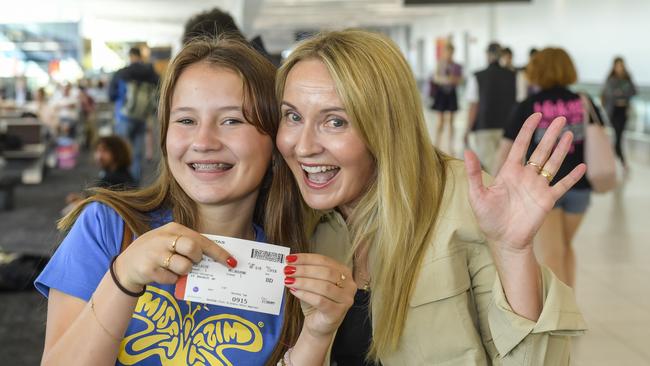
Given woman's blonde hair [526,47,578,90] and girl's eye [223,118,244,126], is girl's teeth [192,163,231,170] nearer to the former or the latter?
girl's eye [223,118,244,126]

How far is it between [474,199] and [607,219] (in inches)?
300

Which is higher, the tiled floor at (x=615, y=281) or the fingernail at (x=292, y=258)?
the fingernail at (x=292, y=258)

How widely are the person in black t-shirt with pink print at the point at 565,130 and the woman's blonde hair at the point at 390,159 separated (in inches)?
121

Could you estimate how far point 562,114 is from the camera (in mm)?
4824

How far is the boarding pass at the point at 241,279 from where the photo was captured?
1597 mm

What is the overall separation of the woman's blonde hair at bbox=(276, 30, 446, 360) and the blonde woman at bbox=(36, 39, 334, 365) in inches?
7.9

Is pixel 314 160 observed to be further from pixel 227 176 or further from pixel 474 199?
pixel 474 199

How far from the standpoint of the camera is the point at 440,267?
1.86 m

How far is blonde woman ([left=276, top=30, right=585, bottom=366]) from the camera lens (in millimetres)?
1767

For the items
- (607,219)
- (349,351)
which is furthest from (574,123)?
(607,219)

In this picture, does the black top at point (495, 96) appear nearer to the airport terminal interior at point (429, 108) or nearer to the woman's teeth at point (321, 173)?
the airport terminal interior at point (429, 108)

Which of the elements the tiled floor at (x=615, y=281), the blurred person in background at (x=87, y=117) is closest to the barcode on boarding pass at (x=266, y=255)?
the tiled floor at (x=615, y=281)

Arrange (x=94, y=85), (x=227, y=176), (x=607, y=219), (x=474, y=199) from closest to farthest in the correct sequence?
(x=474, y=199) → (x=227, y=176) → (x=607, y=219) → (x=94, y=85)

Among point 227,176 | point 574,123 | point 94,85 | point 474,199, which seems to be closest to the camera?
point 474,199
